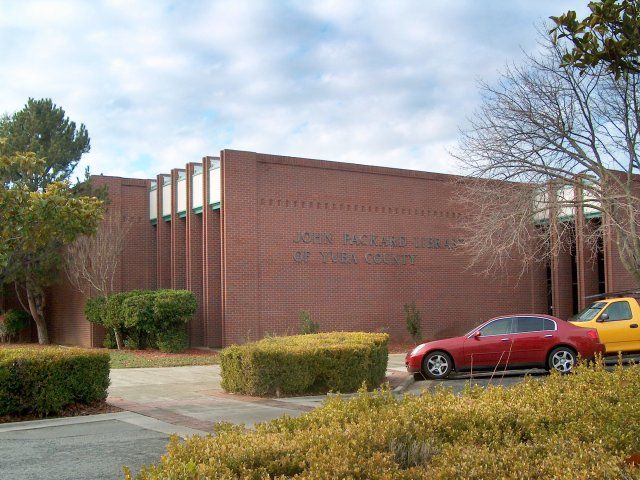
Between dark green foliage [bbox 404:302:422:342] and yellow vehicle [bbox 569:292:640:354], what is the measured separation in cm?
904

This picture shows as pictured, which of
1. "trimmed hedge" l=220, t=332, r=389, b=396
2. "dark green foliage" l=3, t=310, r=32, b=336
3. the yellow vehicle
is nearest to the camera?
"trimmed hedge" l=220, t=332, r=389, b=396

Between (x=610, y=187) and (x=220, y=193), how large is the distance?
12215 millimetres

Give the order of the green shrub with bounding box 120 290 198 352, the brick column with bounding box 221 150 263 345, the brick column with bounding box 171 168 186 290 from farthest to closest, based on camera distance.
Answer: the brick column with bounding box 171 168 186 290 → the brick column with bounding box 221 150 263 345 → the green shrub with bounding box 120 290 198 352

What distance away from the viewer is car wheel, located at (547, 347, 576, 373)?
52.0 feet

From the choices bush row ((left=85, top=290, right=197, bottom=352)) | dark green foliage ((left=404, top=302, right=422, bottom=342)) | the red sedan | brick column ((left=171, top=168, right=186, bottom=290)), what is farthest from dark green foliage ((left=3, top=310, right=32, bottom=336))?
the red sedan

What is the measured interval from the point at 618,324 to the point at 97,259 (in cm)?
1732

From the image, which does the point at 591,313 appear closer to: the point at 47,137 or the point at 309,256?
the point at 309,256

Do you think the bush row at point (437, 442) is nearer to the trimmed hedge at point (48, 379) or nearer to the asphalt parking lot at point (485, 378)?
the trimmed hedge at point (48, 379)

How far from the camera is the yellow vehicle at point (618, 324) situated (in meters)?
17.2

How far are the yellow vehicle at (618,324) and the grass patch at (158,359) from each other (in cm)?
1056

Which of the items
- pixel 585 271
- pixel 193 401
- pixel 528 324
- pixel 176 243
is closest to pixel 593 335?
pixel 528 324

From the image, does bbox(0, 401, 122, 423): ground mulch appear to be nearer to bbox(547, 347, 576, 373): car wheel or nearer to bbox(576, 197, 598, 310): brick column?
bbox(547, 347, 576, 373): car wheel

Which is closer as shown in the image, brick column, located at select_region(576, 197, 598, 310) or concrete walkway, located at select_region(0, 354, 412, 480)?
concrete walkway, located at select_region(0, 354, 412, 480)

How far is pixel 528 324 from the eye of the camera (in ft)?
53.4
